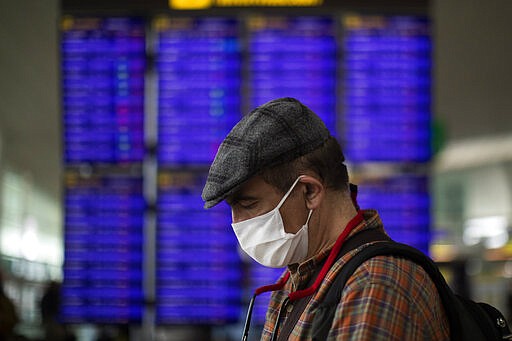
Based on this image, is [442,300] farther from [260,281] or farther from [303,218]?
[260,281]

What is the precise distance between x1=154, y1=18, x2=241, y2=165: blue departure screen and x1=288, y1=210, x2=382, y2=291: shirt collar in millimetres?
3223

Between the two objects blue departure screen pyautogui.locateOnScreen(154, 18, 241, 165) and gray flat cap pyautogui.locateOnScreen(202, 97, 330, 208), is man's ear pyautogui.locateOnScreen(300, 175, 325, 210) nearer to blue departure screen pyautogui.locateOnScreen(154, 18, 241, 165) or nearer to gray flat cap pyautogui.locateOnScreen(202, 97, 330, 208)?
gray flat cap pyautogui.locateOnScreen(202, 97, 330, 208)

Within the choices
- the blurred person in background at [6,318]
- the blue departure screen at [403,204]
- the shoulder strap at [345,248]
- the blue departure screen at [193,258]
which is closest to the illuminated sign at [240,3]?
the blue departure screen at [193,258]

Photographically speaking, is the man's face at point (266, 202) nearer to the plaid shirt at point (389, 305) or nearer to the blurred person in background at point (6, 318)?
the plaid shirt at point (389, 305)

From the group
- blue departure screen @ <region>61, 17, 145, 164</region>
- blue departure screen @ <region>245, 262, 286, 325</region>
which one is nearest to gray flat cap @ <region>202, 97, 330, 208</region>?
blue departure screen @ <region>245, 262, 286, 325</region>

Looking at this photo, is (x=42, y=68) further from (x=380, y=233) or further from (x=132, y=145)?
(x=380, y=233)

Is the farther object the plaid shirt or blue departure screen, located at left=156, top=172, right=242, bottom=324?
blue departure screen, located at left=156, top=172, right=242, bottom=324

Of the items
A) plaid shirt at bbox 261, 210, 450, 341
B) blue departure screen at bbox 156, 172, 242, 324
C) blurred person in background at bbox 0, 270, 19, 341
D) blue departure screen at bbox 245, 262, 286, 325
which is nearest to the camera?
plaid shirt at bbox 261, 210, 450, 341

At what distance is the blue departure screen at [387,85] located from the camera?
5.06 m

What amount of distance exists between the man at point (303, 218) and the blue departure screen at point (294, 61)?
10.6ft

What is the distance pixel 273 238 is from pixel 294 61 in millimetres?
3401

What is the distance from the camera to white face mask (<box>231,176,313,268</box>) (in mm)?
1780

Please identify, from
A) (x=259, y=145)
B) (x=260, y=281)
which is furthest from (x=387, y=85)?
(x=259, y=145)

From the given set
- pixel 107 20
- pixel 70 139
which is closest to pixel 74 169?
pixel 70 139
